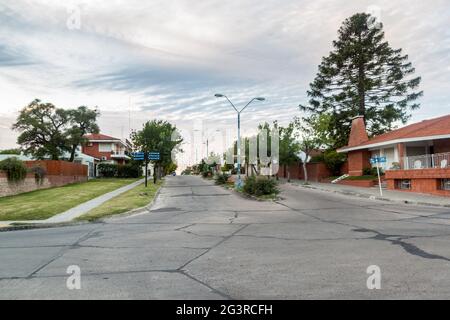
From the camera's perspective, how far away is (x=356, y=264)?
6.86m

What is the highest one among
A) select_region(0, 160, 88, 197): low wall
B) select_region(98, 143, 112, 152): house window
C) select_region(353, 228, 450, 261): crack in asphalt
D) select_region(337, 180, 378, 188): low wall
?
select_region(98, 143, 112, 152): house window

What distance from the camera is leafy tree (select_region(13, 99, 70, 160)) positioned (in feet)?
161

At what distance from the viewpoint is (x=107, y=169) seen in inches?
2527

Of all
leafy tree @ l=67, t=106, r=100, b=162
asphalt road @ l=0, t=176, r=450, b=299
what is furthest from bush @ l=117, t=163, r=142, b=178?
asphalt road @ l=0, t=176, r=450, b=299

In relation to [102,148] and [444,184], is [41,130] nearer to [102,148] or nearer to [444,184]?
[102,148]

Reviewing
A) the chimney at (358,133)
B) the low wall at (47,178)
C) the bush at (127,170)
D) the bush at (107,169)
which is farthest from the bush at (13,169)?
the bush at (127,170)

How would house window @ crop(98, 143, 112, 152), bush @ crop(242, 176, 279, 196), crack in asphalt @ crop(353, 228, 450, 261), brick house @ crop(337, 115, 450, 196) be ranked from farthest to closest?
house window @ crop(98, 143, 112, 152) → brick house @ crop(337, 115, 450, 196) → bush @ crop(242, 176, 279, 196) → crack in asphalt @ crop(353, 228, 450, 261)

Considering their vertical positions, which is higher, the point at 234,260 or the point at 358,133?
the point at 358,133

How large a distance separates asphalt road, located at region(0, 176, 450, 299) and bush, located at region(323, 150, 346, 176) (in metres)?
32.0

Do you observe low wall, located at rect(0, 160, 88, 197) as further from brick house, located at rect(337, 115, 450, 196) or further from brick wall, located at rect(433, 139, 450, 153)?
brick wall, located at rect(433, 139, 450, 153)

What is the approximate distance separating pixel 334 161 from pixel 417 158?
16706mm

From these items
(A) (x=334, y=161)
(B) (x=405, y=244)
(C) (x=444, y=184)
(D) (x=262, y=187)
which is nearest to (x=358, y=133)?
(A) (x=334, y=161)

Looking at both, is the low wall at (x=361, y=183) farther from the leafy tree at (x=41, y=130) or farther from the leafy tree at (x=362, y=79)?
the leafy tree at (x=41, y=130)
